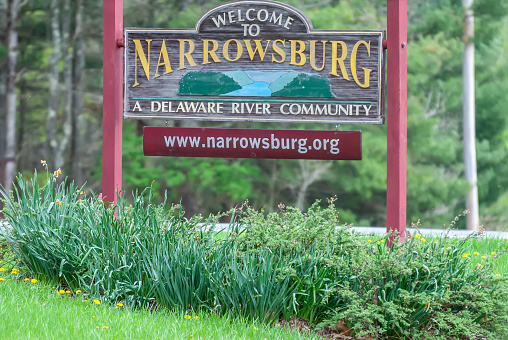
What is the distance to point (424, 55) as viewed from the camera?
55.8 feet

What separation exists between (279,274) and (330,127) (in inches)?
533

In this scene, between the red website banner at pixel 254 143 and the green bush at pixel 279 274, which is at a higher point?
the red website banner at pixel 254 143

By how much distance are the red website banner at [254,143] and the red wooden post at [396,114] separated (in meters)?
0.36

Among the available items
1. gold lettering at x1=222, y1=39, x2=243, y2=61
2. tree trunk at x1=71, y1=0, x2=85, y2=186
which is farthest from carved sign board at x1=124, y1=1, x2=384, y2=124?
tree trunk at x1=71, y1=0, x2=85, y2=186

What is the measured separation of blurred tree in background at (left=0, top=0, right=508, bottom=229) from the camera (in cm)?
1662

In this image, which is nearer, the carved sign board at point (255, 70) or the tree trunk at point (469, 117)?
the carved sign board at point (255, 70)

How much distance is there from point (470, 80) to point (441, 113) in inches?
146

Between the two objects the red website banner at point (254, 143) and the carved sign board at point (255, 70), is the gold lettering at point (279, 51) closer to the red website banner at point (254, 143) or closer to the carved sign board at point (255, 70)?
the carved sign board at point (255, 70)

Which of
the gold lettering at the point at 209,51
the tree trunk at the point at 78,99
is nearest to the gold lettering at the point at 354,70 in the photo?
the gold lettering at the point at 209,51

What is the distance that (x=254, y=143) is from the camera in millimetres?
6273

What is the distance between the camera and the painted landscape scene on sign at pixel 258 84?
20.8 feet

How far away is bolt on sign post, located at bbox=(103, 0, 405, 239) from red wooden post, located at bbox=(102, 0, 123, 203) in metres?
0.04

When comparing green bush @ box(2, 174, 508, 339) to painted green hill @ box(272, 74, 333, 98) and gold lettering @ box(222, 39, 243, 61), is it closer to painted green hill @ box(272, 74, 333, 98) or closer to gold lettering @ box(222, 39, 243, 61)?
painted green hill @ box(272, 74, 333, 98)

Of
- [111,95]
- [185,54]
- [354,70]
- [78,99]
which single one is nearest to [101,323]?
[111,95]
